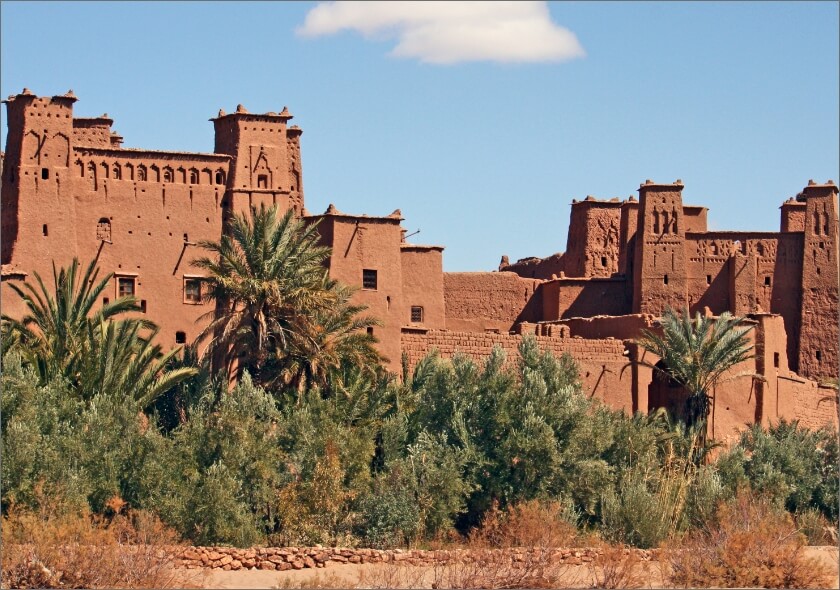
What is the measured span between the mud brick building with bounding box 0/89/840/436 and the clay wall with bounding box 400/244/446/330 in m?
0.03

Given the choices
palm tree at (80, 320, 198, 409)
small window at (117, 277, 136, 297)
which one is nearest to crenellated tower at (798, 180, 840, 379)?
small window at (117, 277, 136, 297)

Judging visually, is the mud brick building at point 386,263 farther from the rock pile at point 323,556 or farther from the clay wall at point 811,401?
the rock pile at point 323,556

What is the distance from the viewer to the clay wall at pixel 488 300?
48500 millimetres

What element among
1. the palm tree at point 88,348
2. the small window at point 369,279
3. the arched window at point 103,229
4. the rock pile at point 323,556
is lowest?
the rock pile at point 323,556

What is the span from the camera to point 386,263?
44312 millimetres

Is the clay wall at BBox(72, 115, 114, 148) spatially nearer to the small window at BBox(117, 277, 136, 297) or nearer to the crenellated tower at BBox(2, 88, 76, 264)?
the crenellated tower at BBox(2, 88, 76, 264)

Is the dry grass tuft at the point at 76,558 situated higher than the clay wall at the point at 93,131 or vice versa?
the clay wall at the point at 93,131

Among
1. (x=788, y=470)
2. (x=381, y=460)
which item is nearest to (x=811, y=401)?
(x=788, y=470)

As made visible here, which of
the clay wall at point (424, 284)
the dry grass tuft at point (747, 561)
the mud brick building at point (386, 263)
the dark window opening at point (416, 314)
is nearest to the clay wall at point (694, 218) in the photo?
the mud brick building at point (386, 263)

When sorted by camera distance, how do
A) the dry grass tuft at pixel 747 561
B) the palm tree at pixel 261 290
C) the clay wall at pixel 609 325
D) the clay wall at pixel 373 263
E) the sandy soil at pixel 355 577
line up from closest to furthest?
the sandy soil at pixel 355 577 → the dry grass tuft at pixel 747 561 → the palm tree at pixel 261 290 → the clay wall at pixel 373 263 → the clay wall at pixel 609 325

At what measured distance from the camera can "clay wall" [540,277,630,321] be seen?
164ft

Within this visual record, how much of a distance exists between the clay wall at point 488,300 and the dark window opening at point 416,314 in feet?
7.95

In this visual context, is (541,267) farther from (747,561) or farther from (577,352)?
(747,561)

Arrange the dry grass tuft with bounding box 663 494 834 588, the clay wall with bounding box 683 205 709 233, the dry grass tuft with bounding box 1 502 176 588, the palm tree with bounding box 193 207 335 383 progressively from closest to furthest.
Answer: the dry grass tuft with bounding box 1 502 176 588
the dry grass tuft with bounding box 663 494 834 588
the palm tree with bounding box 193 207 335 383
the clay wall with bounding box 683 205 709 233
